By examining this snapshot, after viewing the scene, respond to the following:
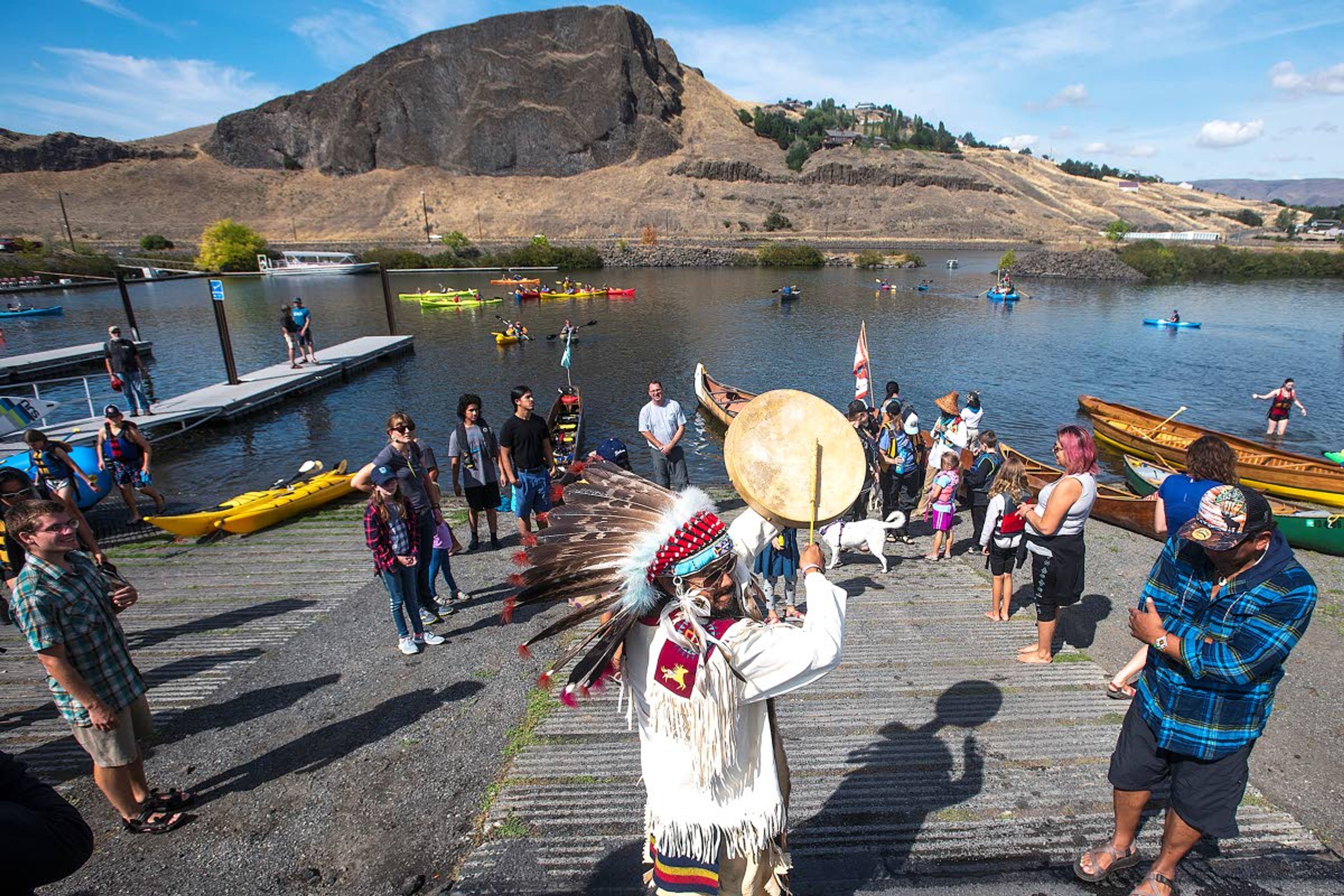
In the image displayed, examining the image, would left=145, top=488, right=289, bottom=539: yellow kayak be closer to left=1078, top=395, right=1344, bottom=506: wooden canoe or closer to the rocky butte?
left=1078, top=395, right=1344, bottom=506: wooden canoe

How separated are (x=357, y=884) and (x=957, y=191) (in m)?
146

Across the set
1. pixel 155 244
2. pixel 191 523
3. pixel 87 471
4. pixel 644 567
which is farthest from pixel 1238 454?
pixel 155 244

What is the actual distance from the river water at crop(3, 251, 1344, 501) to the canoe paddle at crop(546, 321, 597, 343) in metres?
0.35

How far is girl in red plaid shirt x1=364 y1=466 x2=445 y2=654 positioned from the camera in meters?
5.59

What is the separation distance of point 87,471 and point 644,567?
41.3 ft

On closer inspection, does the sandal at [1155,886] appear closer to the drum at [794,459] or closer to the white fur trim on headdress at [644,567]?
the drum at [794,459]

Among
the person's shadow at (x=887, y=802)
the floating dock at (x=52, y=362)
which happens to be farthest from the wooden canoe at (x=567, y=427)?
the floating dock at (x=52, y=362)

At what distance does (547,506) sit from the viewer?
804cm

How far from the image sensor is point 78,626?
12.0ft

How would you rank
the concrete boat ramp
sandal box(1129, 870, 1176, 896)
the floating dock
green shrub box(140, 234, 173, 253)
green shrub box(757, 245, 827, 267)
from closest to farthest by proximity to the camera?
sandal box(1129, 870, 1176, 896) → the concrete boat ramp → the floating dock → green shrub box(757, 245, 827, 267) → green shrub box(140, 234, 173, 253)

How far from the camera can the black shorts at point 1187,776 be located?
10.1ft

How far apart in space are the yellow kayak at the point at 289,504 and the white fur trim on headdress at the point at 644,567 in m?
7.77

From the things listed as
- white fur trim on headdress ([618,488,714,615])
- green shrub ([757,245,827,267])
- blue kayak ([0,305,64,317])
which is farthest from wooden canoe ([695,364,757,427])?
green shrub ([757,245,827,267])

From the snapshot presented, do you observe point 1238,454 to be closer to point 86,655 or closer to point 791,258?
point 86,655
